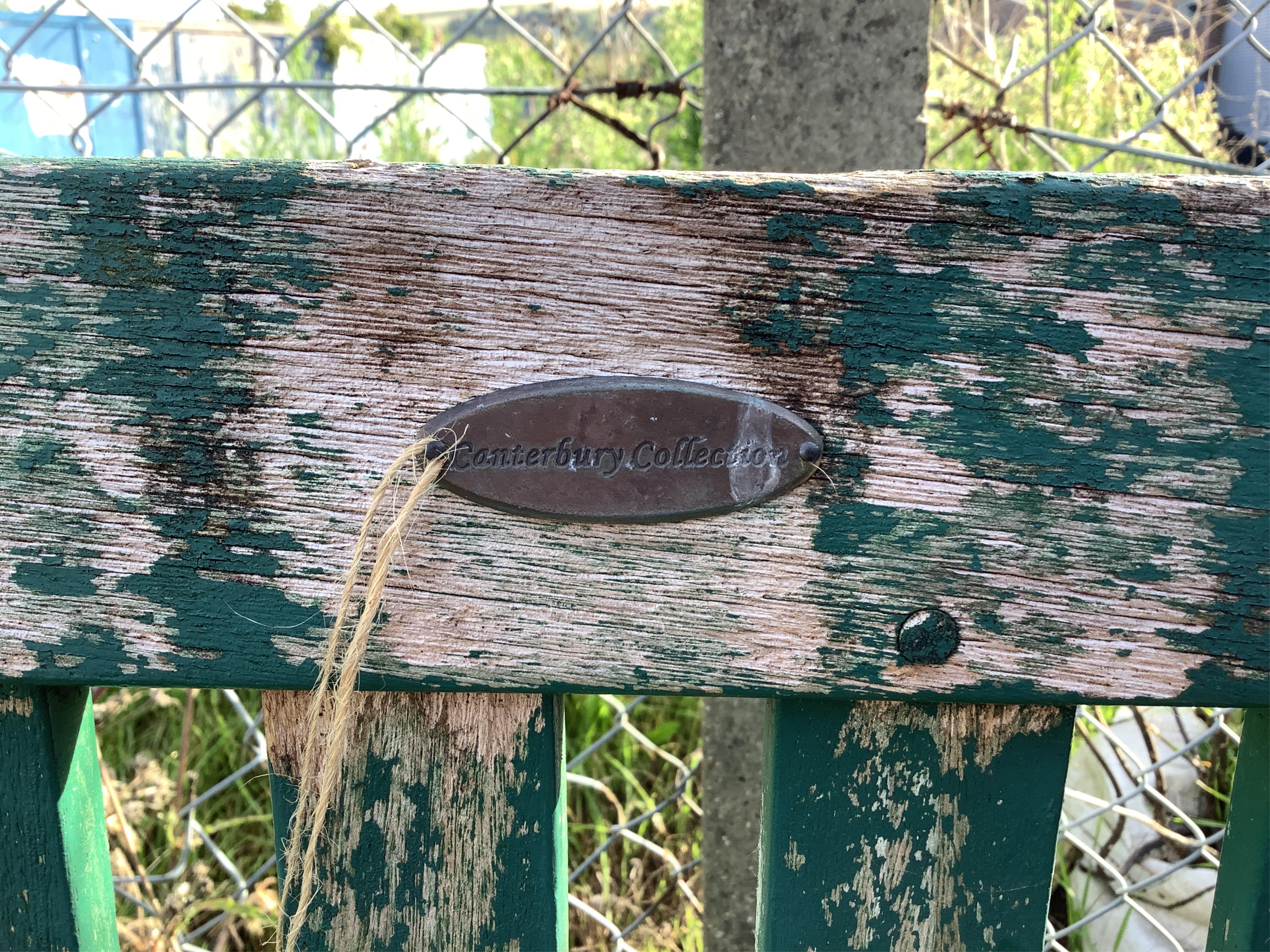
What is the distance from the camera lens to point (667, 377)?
0.45 m

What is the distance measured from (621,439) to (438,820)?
0.26 m

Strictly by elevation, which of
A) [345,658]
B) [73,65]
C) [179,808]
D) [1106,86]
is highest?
[73,65]

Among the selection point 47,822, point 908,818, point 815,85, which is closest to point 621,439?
point 908,818

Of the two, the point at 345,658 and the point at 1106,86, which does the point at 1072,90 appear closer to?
the point at 1106,86

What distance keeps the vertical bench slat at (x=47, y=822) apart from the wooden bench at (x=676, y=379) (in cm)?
5

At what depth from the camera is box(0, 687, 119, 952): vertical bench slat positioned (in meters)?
0.52

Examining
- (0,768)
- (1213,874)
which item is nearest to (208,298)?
(0,768)

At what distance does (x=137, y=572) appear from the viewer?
47 cm

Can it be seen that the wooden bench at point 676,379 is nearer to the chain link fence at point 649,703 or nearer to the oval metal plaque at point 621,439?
the oval metal plaque at point 621,439

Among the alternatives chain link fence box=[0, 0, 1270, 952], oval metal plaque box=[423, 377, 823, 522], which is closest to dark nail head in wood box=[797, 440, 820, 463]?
oval metal plaque box=[423, 377, 823, 522]

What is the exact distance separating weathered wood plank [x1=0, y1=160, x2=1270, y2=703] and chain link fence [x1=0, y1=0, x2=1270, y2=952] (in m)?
0.51

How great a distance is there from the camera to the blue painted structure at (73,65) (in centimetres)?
159

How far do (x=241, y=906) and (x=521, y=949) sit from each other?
869 millimetres

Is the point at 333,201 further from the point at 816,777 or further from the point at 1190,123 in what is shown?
the point at 1190,123
